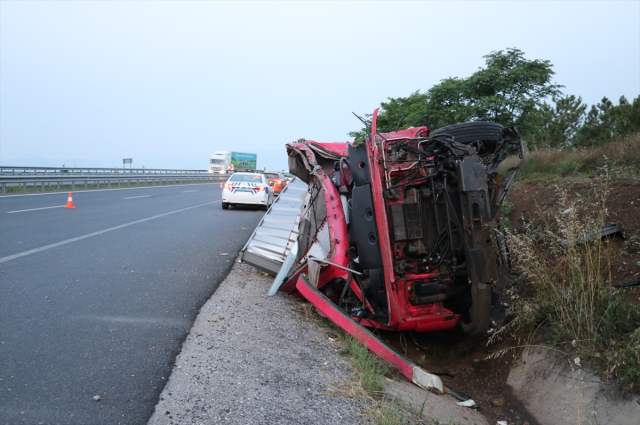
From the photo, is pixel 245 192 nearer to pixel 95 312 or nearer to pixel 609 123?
pixel 95 312

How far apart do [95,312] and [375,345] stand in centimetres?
283

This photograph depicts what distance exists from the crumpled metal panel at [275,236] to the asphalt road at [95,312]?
565 millimetres

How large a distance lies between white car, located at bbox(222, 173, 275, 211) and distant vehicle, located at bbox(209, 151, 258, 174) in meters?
36.4

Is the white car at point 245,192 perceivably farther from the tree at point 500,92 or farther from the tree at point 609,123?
the tree at point 609,123

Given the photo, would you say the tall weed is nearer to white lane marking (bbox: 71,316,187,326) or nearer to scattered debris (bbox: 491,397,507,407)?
scattered debris (bbox: 491,397,507,407)

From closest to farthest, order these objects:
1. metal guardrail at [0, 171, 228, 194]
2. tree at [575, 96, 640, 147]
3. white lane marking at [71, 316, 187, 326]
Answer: white lane marking at [71, 316, 187, 326] < tree at [575, 96, 640, 147] < metal guardrail at [0, 171, 228, 194]

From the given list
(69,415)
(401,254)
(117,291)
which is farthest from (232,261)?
(69,415)

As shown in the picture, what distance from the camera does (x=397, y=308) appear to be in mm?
5027

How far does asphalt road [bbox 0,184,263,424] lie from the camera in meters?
3.40

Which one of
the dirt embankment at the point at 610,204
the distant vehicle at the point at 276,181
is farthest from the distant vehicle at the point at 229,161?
the dirt embankment at the point at 610,204

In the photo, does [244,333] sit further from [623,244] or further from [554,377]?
[623,244]

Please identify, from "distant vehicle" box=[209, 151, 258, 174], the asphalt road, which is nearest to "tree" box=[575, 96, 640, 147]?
the asphalt road

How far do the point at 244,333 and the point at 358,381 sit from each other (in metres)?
1.37

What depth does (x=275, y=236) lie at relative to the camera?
27.8ft
